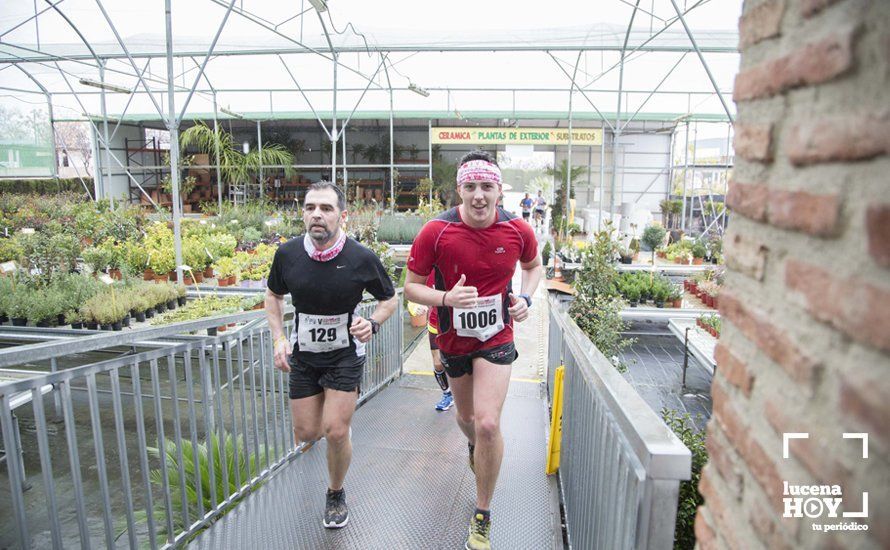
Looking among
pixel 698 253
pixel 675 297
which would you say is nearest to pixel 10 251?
pixel 675 297

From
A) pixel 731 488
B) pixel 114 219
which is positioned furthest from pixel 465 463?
pixel 114 219

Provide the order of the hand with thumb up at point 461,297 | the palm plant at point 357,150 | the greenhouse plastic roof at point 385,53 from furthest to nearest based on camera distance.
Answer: the palm plant at point 357,150, the greenhouse plastic roof at point 385,53, the hand with thumb up at point 461,297

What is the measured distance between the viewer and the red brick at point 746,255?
3.75 ft

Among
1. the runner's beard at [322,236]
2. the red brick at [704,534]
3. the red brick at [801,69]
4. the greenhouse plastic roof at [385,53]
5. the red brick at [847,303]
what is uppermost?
the greenhouse plastic roof at [385,53]

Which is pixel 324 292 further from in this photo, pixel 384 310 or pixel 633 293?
pixel 633 293

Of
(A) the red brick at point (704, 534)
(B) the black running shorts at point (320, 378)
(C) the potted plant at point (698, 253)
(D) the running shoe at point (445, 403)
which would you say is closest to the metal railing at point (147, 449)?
(B) the black running shorts at point (320, 378)

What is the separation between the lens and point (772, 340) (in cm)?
107

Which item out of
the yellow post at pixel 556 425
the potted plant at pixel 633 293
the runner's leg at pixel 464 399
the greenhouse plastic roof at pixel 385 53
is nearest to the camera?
the runner's leg at pixel 464 399

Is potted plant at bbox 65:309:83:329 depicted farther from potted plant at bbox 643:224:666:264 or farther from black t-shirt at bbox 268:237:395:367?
potted plant at bbox 643:224:666:264

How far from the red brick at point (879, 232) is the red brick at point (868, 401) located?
0.16 metres

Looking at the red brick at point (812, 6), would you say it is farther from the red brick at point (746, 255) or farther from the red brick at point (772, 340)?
the red brick at point (772, 340)

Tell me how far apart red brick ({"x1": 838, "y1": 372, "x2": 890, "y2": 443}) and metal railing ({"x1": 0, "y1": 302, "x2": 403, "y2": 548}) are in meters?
2.18

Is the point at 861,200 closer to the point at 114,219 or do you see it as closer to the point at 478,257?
the point at 478,257

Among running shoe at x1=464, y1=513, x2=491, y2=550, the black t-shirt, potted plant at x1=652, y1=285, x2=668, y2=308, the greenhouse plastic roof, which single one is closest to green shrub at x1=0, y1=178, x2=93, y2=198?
the greenhouse plastic roof
